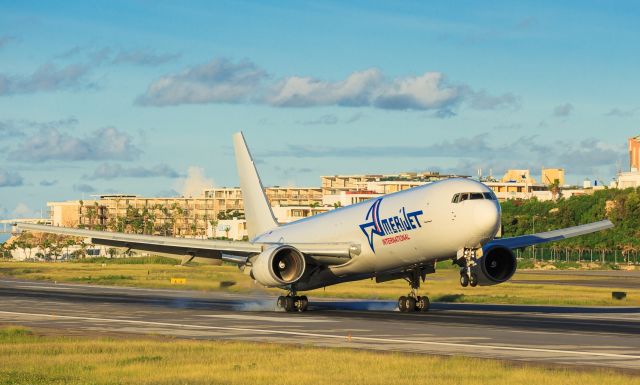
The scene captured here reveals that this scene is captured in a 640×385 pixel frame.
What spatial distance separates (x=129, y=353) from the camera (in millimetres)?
34625

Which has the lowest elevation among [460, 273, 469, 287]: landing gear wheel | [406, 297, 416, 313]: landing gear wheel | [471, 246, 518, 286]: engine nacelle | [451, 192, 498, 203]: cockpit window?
[406, 297, 416, 313]: landing gear wheel

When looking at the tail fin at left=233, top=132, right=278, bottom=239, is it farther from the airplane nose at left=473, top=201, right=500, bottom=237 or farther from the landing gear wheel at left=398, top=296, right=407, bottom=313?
the airplane nose at left=473, top=201, right=500, bottom=237

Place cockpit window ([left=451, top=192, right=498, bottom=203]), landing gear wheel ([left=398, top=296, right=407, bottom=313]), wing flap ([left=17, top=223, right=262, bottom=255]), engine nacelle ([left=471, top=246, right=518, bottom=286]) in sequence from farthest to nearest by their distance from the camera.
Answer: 1. wing flap ([left=17, top=223, right=262, bottom=255])
2. landing gear wheel ([left=398, top=296, right=407, bottom=313])
3. engine nacelle ([left=471, top=246, right=518, bottom=286])
4. cockpit window ([left=451, top=192, right=498, bottom=203])

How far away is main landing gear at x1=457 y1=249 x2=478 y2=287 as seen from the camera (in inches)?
1908

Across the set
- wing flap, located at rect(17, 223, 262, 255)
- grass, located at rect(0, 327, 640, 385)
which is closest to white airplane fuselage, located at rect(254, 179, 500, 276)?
wing flap, located at rect(17, 223, 262, 255)

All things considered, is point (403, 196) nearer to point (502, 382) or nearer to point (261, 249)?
point (261, 249)

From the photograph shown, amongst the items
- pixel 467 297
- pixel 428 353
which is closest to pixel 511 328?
pixel 428 353

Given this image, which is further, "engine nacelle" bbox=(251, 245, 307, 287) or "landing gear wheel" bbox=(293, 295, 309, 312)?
"landing gear wheel" bbox=(293, 295, 309, 312)

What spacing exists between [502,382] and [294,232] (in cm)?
3385

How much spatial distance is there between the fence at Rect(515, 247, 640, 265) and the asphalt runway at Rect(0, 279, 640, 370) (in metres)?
112

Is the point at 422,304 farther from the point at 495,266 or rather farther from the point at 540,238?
the point at 540,238

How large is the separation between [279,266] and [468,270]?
10.8 m

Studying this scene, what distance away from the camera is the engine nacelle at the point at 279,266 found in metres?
54.5

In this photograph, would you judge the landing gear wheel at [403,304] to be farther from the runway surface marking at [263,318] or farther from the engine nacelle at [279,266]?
the runway surface marking at [263,318]
